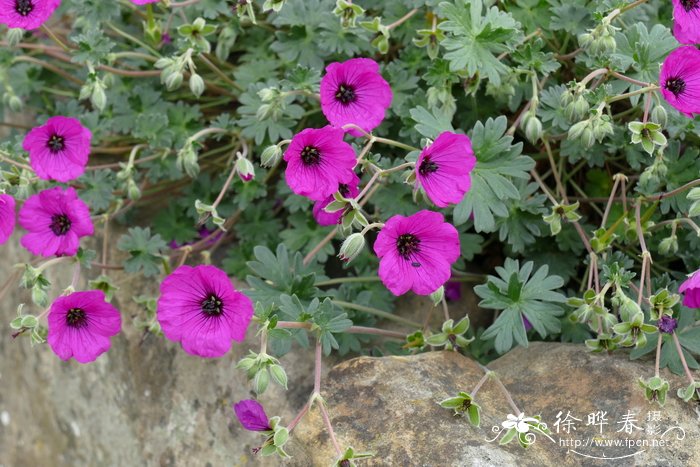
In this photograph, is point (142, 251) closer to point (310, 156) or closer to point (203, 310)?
point (203, 310)

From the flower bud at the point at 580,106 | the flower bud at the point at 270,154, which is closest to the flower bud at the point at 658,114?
the flower bud at the point at 580,106

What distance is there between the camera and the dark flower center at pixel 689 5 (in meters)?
1.89

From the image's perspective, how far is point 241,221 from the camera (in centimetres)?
258

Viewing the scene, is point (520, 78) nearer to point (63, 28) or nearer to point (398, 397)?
point (398, 397)

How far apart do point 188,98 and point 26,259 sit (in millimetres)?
802

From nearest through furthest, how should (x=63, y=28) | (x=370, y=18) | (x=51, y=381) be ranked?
1. (x=370, y=18)
2. (x=51, y=381)
3. (x=63, y=28)

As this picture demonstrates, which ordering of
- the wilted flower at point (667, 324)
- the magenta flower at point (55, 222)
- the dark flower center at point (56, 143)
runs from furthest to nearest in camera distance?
1. the dark flower center at point (56, 143)
2. the magenta flower at point (55, 222)
3. the wilted flower at point (667, 324)

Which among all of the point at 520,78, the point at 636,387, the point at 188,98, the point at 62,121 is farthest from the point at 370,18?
the point at 636,387

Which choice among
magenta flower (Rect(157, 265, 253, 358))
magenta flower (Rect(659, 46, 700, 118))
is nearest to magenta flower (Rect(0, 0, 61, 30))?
magenta flower (Rect(157, 265, 253, 358))

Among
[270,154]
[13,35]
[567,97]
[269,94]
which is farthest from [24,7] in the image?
[567,97]

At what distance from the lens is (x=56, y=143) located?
2.13 meters

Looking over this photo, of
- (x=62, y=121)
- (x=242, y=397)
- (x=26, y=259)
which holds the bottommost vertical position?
(x=26, y=259)

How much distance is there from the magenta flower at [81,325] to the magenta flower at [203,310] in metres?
0.26

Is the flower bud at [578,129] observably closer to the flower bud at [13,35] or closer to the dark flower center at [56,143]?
the dark flower center at [56,143]
